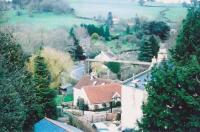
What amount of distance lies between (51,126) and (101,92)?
1367 cm

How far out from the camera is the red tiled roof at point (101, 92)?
110ft

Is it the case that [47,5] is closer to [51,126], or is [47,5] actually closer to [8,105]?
[51,126]

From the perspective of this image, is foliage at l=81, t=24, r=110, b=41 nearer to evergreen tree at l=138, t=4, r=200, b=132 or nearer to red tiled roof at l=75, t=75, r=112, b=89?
red tiled roof at l=75, t=75, r=112, b=89

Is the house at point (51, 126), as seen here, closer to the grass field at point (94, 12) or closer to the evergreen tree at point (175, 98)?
the evergreen tree at point (175, 98)

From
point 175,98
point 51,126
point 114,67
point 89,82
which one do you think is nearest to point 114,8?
point 114,67

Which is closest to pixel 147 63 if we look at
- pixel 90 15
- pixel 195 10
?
pixel 195 10

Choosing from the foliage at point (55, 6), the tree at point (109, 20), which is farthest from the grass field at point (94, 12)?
the tree at point (109, 20)

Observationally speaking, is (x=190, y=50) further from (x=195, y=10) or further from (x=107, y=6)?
(x=107, y=6)

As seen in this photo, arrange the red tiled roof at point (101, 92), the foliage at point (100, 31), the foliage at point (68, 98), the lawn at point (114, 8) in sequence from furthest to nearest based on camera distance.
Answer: the lawn at point (114, 8)
the foliage at point (100, 31)
the foliage at point (68, 98)
the red tiled roof at point (101, 92)

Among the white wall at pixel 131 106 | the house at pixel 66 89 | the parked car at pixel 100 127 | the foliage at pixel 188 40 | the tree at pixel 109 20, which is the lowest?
the house at pixel 66 89

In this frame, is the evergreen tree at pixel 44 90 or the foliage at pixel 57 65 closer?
the evergreen tree at pixel 44 90

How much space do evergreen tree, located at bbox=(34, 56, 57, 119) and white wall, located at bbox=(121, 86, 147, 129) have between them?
14.5ft

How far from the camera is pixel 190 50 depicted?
44.7 feet

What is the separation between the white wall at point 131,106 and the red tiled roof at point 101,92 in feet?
21.3
